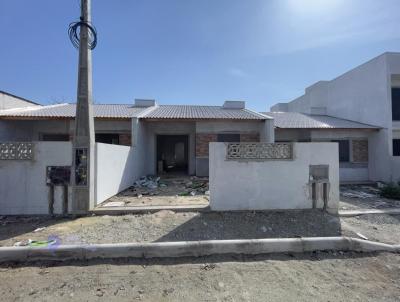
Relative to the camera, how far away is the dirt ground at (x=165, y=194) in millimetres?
6723

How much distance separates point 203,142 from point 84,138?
679cm

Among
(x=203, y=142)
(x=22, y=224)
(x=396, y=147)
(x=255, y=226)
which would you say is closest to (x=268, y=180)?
(x=255, y=226)

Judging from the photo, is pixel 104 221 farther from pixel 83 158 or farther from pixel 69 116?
pixel 69 116

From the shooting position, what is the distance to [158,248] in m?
3.82

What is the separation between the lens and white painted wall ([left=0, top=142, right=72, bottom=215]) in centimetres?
564

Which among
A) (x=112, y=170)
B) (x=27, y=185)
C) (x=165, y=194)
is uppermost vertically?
(x=112, y=170)

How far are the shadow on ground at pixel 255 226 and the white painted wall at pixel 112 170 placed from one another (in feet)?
9.70

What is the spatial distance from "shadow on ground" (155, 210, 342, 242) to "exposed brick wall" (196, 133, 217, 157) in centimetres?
625

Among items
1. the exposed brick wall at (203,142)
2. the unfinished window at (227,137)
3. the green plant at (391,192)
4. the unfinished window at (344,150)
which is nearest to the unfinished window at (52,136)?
the exposed brick wall at (203,142)

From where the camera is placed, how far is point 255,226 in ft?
16.4

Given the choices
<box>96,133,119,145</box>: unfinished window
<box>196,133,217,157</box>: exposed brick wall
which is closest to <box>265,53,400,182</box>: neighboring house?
<box>196,133,217,157</box>: exposed brick wall

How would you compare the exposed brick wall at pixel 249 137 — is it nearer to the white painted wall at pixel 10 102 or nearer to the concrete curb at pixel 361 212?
the concrete curb at pixel 361 212

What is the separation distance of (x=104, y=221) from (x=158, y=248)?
210cm

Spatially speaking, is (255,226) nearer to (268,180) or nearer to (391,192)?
(268,180)
